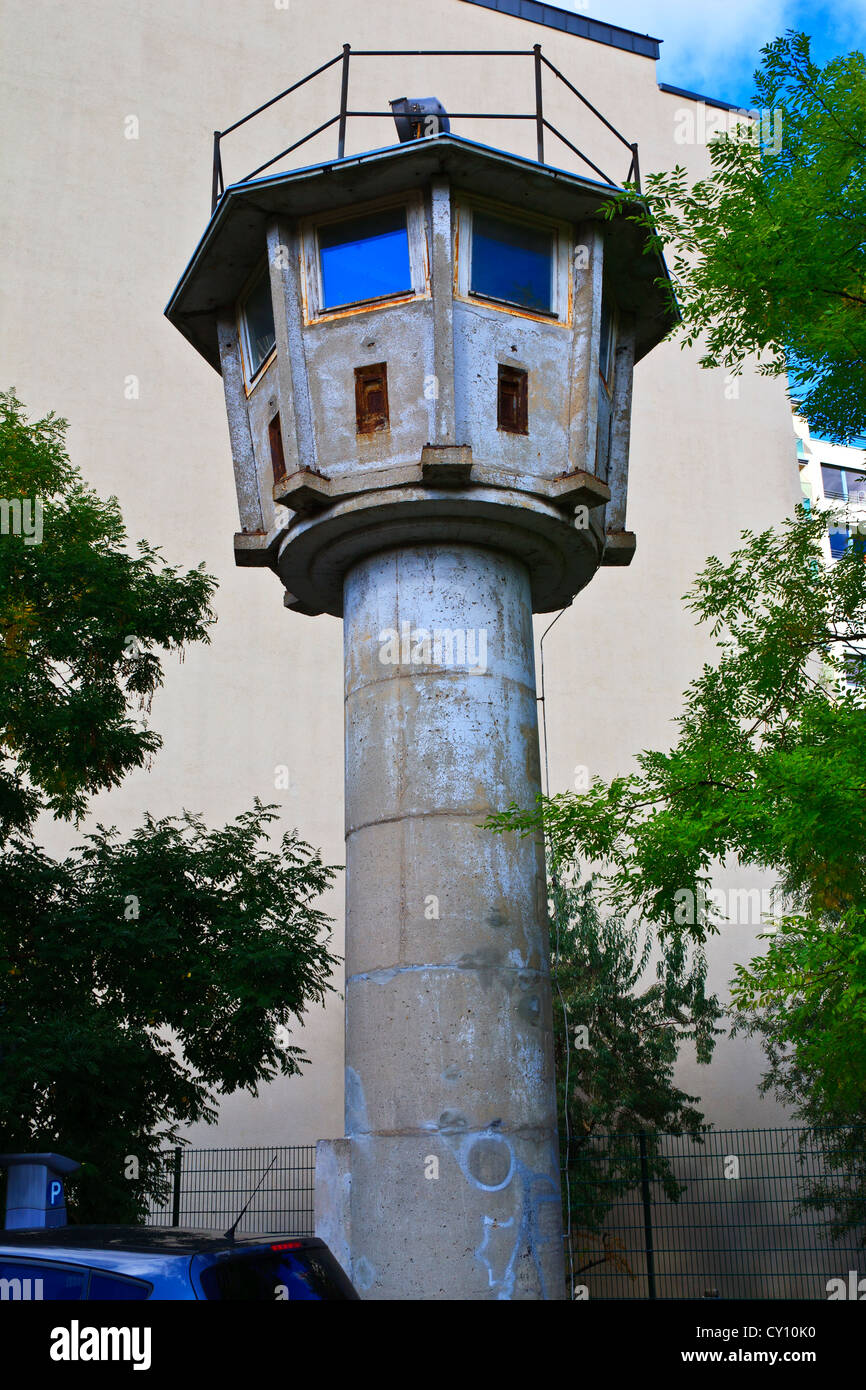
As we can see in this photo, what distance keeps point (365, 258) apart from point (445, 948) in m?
6.98

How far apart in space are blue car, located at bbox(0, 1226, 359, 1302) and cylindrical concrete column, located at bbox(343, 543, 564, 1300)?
4.37 m

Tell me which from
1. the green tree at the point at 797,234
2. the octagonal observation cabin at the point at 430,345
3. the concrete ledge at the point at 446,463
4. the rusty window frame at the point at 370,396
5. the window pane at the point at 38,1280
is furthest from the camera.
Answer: the rusty window frame at the point at 370,396

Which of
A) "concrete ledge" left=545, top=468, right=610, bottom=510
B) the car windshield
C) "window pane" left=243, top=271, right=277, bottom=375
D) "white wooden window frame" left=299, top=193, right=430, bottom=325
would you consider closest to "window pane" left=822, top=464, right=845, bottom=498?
"window pane" left=243, top=271, right=277, bottom=375

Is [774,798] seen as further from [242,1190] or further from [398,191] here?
[242,1190]

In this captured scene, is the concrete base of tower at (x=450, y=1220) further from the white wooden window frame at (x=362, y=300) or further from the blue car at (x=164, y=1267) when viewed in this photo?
the white wooden window frame at (x=362, y=300)

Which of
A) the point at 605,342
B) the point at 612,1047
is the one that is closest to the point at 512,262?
Result: the point at 605,342

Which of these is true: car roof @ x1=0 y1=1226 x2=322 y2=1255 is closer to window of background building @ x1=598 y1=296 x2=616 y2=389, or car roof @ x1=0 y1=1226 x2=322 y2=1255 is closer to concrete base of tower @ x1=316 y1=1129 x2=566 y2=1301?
concrete base of tower @ x1=316 y1=1129 x2=566 y2=1301

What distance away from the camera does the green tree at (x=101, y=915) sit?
13.8 meters

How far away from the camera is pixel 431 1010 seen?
11234 millimetres

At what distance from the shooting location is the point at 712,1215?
83.0 feet

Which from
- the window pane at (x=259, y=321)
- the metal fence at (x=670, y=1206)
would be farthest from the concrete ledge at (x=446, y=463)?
the metal fence at (x=670, y=1206)

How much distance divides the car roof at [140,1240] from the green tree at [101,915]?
6.21 m

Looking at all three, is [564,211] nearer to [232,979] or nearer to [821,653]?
[821,653]

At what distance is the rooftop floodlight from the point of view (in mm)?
13539
